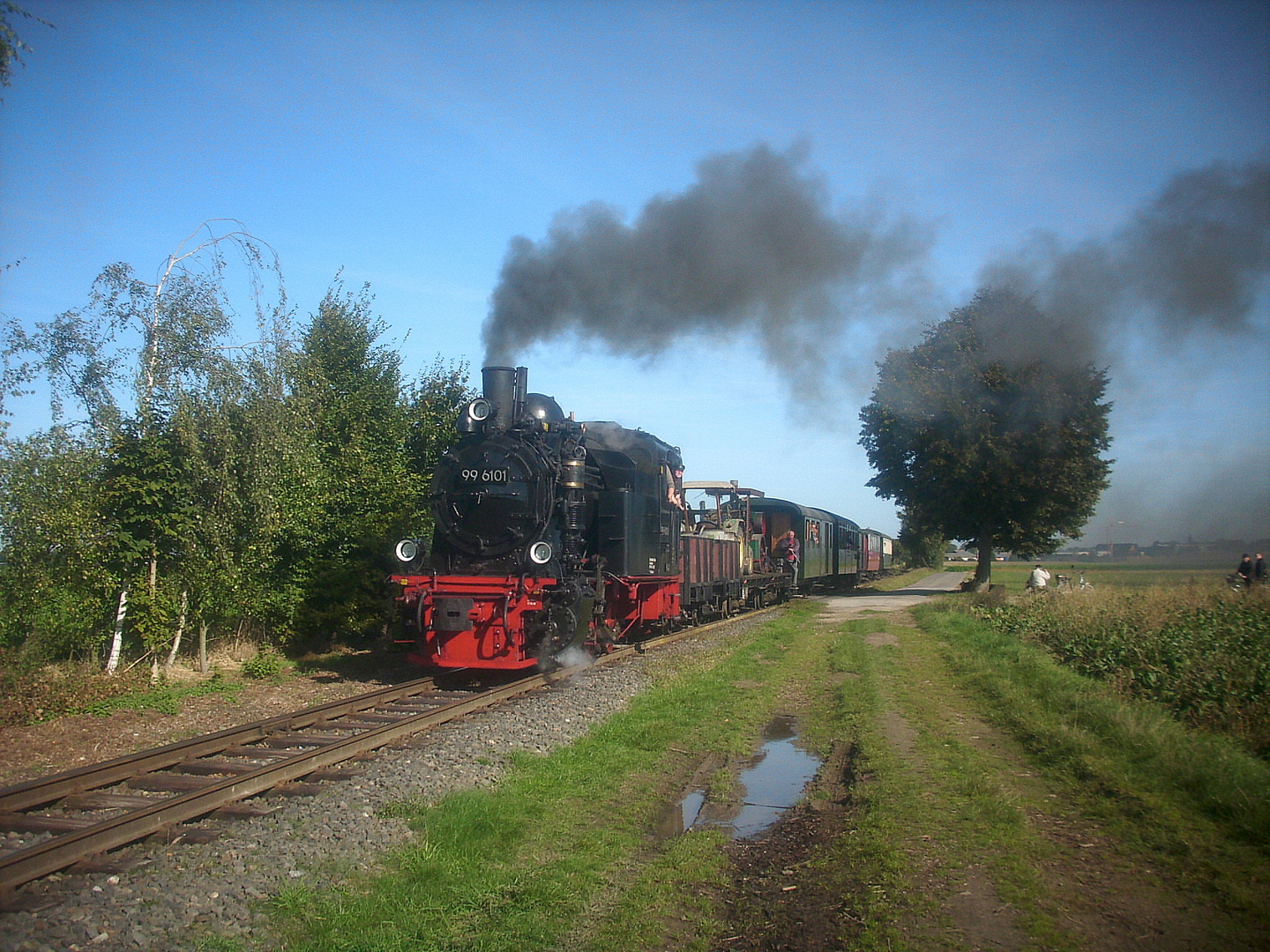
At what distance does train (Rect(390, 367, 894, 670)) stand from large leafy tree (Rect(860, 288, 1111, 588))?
12405 millimetres

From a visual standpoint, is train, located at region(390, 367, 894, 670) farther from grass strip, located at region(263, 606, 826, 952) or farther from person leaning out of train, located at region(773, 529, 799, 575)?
person leaning out of train, located at region(773, 529, 799, 575)

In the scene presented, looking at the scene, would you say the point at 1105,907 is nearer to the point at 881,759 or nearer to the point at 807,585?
the point at 881,759

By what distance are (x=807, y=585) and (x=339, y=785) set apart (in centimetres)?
2517

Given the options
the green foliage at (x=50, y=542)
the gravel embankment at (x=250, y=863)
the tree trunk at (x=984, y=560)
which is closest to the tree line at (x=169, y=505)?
the green foliage at (x=50, y=542)

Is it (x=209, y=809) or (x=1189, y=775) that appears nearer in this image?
(x=209, y=809)

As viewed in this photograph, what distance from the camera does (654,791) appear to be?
22.1 ft

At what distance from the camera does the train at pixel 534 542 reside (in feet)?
33.6

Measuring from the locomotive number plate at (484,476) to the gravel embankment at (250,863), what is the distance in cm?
375

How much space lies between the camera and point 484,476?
1094cm

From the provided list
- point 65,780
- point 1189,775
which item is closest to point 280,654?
point 65,780

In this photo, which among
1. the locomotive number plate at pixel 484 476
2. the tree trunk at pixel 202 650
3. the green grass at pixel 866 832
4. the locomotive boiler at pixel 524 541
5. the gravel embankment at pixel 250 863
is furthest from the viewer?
the tree trunk at pixel 202 650

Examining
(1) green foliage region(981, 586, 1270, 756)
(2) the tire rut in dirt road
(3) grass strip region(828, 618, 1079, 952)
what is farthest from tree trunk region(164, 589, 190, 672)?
(1) green foliage region(981, 586, 1270, 756)

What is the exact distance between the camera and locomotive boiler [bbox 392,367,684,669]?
10.2m

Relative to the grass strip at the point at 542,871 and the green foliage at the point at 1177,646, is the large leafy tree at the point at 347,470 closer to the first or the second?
the grass strip at the point at 542,871
